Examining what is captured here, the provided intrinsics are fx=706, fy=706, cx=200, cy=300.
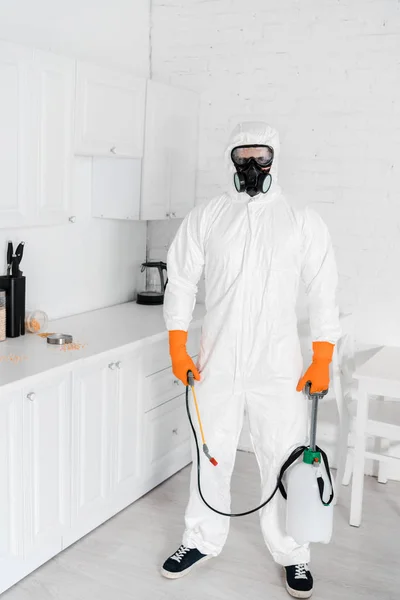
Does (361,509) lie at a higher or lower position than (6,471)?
lower

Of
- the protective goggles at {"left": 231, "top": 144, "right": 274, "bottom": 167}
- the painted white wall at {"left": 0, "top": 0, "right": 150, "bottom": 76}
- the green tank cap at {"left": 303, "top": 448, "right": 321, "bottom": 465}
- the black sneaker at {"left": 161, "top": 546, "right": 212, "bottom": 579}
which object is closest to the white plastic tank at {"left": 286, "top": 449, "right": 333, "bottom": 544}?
the green tank cap at {"left": 303, "top": 448, "right": 321, "bottom": 465}

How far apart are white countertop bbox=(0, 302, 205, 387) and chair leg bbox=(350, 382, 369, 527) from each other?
87cm

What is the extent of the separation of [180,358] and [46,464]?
59 cm

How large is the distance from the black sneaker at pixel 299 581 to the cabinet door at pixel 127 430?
792 millimetres

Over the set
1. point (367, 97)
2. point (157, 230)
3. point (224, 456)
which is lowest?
point (224, 456)

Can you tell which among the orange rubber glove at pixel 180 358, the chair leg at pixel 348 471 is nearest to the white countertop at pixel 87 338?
the orange rubber glove at pixel 180 358

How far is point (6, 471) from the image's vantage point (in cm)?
225

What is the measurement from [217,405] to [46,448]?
1.99 feet

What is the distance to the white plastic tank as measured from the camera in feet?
7.69

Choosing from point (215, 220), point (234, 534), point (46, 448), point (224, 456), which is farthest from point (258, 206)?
point (234, 534)

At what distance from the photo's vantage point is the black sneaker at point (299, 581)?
2.40m

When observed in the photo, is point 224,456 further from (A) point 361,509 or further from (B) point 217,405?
(A) point 361,509

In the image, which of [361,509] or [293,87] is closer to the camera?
[361,509]

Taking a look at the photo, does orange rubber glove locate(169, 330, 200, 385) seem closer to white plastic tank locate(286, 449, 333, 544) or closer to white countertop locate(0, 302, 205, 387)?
white countertop locate(0, 302, 205, 387)
